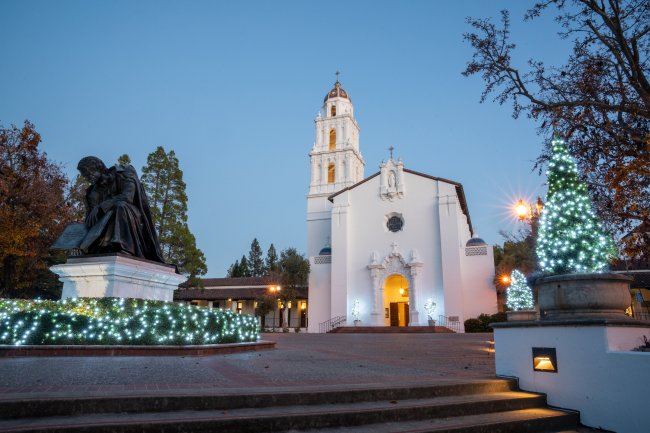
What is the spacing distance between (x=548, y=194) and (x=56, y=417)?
7024mm

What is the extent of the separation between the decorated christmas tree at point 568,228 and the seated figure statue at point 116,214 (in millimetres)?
7890

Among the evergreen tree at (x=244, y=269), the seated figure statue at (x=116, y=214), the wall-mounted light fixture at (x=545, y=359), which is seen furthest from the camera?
the evergreen tree at (x=244, y=269)

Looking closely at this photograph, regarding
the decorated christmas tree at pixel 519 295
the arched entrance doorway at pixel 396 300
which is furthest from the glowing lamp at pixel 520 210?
the arched entrance doorway at pixel 396 300

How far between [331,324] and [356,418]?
1185 inches

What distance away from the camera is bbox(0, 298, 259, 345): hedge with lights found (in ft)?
23.5

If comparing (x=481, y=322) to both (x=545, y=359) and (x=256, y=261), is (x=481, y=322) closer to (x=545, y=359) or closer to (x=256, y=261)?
(x=545, y=359)

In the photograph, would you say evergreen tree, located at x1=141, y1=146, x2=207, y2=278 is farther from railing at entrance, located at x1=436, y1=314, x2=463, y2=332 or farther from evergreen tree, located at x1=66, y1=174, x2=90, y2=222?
railing at entrance, located at x1=436, y1=314, x2=463, y2=332

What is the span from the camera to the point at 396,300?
113 ft

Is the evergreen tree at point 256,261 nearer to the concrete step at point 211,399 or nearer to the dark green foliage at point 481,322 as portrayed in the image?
the dark green foliage at point 481,322

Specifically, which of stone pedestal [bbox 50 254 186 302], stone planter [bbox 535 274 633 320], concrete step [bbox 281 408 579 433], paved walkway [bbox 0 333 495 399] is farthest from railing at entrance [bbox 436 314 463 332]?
concrete step [bbox 281 408 579 433]

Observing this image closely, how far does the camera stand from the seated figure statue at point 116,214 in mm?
8484

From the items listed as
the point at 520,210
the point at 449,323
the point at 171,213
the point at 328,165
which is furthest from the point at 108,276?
the point at 328,165

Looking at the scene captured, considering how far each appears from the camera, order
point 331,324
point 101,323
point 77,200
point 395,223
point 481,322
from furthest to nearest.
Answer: point 395,223 → point 331,324 → point 481,322 → point 77,200 → point 101,323

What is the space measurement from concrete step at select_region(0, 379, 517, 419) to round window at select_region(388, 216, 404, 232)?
30.1 metres
